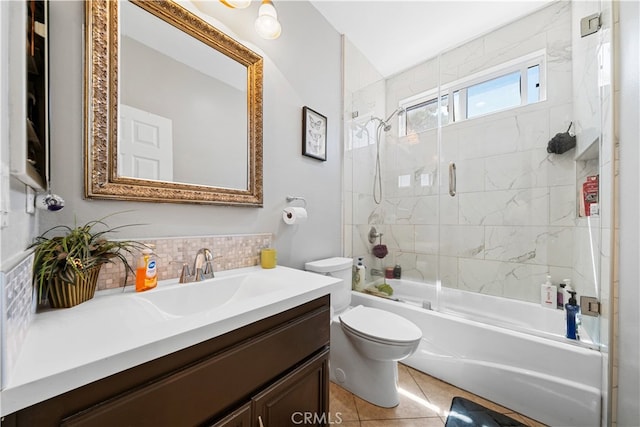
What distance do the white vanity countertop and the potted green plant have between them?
0.14ft

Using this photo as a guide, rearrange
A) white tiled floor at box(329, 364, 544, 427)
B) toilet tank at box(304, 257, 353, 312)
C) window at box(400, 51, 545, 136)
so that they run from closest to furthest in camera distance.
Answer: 1. white tiled floor at box(329, 364, 544, 427)
2. toilet tank at box(304, 257, 353, 312)
3. window at box(400, 51, 545, 136)

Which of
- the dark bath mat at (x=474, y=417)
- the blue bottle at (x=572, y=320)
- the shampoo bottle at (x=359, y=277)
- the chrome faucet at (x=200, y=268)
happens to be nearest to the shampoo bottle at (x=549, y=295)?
the blue bottle at (x=572, y=320)

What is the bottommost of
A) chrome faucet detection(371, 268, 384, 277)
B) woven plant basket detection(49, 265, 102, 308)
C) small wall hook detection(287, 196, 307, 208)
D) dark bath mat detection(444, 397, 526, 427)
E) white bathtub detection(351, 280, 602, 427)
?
dark bath mat detection(444, 397, 526, 427)

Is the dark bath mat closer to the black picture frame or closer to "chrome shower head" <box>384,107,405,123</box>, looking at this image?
the black picture frame

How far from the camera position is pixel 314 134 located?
5.83 ft

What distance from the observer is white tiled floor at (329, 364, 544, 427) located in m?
1.29

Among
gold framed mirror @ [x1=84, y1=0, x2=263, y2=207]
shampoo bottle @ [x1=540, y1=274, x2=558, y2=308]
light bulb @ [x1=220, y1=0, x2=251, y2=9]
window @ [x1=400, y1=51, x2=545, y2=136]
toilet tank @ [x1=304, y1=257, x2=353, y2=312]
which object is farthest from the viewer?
window @ [x1=400, y1=51, x2=545, y2=136]

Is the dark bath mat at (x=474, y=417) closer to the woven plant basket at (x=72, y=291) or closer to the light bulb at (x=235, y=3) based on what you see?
the woven plant basket at (x=72, y=291)

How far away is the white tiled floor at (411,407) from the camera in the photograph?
4.25 feet

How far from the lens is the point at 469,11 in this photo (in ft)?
6.18

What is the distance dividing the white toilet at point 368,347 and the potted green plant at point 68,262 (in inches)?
36.8

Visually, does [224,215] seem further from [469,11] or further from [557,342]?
[469,11]

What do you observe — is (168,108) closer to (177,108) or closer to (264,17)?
(177,108)

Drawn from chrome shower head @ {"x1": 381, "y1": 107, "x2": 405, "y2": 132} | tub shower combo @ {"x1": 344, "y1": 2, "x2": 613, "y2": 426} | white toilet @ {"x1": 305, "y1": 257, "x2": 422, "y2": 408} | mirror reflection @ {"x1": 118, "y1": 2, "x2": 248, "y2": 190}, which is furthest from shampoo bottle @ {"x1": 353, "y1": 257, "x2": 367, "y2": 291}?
chrome shower head @ {"x1": 381, "y1": 107, "x2": 405, "y2": 132}
